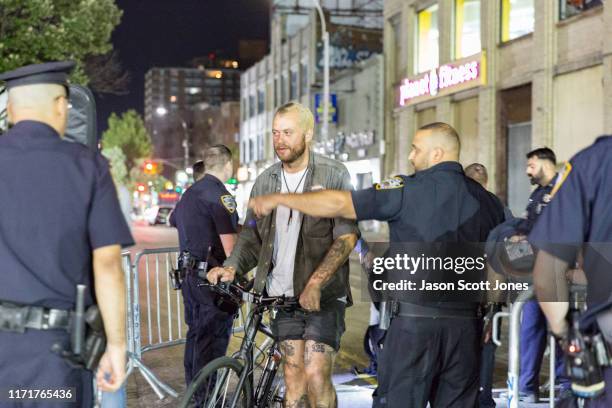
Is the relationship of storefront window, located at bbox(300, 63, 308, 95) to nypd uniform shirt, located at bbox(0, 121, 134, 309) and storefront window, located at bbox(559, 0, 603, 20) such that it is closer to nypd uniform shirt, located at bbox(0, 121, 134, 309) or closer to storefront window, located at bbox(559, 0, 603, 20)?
storefront window, located at bbox(559, 0, 603, 20)

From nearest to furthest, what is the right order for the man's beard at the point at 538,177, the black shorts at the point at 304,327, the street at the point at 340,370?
the black shorts at the point at 304,327
the street at the point at 340,370
the man's beard at the point at 538,177

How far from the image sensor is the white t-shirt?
5.45 m

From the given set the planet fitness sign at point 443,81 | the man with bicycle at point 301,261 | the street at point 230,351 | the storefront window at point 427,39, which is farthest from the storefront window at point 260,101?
the man with bicycle at point 301,261

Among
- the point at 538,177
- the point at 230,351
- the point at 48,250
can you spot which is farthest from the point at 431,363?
the point at 230,351

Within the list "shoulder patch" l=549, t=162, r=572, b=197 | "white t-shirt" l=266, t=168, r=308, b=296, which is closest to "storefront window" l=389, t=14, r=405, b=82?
"white t-shirt" l=266, t=168, r=308, b=296

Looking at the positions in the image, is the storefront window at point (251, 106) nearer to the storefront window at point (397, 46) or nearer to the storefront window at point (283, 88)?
the storefront window at point (283, 88)

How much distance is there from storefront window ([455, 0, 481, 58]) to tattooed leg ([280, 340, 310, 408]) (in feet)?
71.2

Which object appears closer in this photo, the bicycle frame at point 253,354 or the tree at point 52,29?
the bicycle frame at point 253,354

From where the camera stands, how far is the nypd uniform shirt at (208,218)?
692 cm

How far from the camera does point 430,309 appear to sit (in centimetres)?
467

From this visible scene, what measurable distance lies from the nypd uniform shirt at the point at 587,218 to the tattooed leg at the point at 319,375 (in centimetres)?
227

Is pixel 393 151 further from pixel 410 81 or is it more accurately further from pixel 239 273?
pixel 239 273

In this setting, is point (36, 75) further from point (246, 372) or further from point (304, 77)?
point (304, 77)

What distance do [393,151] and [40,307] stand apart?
30.9m
